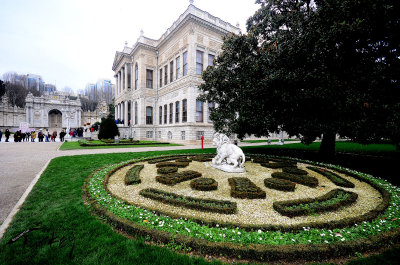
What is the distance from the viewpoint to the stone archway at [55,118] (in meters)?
56.6

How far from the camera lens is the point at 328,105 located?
7293 millimetres

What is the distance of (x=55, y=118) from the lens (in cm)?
5766

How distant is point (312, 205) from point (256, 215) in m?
1.38

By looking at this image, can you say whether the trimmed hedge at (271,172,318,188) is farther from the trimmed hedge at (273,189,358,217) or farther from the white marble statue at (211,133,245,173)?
the white marble statue at (211,133,245,173)

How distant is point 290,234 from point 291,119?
6.70m

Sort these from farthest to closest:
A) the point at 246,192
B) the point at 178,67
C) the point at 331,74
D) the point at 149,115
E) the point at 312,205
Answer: the point at 149,115 < the point at 178,67 < the point at 331,74 < the point at 246,192 < the point at 312,205

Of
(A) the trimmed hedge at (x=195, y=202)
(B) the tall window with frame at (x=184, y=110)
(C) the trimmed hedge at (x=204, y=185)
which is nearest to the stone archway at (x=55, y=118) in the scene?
(B) the tall window with frame at (x=184, y=110)

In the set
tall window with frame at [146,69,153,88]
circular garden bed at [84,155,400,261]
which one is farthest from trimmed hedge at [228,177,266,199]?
tall window with frame at [146,69,153,88]

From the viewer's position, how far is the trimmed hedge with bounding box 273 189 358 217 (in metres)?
3.50

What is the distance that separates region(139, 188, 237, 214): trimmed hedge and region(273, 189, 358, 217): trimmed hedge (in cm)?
105

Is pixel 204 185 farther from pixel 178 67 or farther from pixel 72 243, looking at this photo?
pixel 178 67

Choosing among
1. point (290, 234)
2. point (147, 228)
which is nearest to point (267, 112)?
point (290, 234)

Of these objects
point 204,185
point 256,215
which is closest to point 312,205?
point 256,215

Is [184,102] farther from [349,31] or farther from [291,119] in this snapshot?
[349,31]
